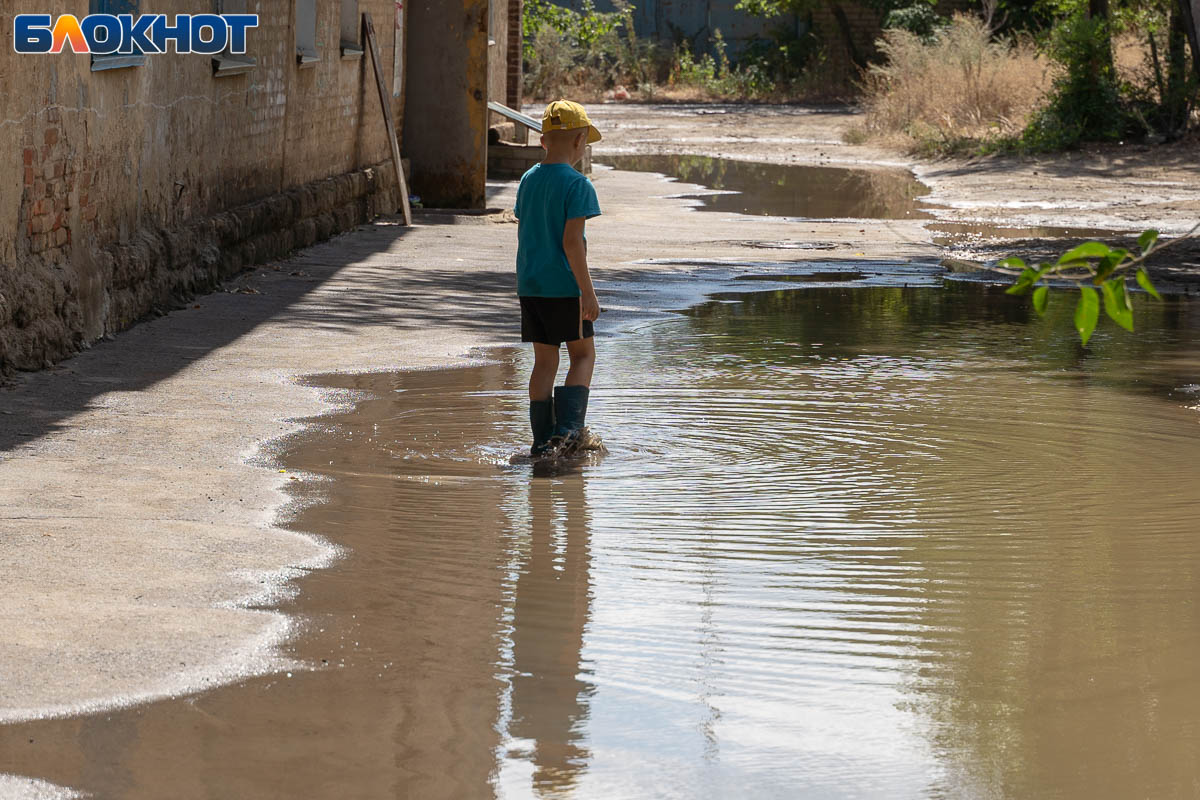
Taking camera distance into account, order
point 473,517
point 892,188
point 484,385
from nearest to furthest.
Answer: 1. point 473,517
2. point 484,385
3. point 892,188

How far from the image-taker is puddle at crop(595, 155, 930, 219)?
54.7 ft

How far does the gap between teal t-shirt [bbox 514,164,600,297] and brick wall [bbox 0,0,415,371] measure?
239 cm

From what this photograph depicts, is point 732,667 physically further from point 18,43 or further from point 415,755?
point 18,43

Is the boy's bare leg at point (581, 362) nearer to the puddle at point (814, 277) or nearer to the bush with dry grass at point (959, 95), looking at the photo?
the puddle at point (814, 277)

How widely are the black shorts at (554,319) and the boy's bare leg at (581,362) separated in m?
0.04

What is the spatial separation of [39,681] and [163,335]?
4.93 metres

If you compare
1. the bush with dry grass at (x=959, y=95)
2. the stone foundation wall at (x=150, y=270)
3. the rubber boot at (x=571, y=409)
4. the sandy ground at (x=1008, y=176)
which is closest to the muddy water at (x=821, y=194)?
the sandy ground at (x=1008, y=176)

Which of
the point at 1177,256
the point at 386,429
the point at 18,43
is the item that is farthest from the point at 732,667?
the point at 1177,256

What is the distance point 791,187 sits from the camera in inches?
763

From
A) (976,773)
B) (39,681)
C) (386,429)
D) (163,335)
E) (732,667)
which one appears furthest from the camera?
(163,335)


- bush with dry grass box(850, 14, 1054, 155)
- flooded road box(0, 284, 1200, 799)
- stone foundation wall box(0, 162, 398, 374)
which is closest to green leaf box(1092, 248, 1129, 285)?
flooded road box(0, 284, 1200, 799)

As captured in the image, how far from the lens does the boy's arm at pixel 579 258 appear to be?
5.67 metres

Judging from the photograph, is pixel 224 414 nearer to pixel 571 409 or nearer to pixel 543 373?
pixel 543 373

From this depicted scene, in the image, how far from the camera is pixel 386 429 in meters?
6.22
